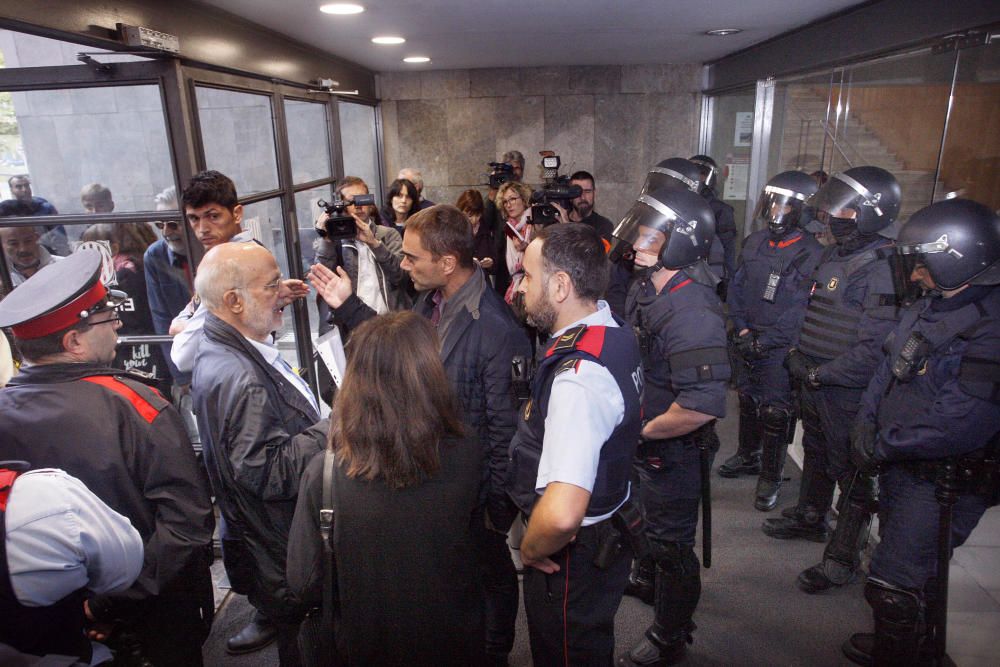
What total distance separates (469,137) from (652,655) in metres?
6.38

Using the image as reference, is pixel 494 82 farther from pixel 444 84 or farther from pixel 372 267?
pixel 372 267

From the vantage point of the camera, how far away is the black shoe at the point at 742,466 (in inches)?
165

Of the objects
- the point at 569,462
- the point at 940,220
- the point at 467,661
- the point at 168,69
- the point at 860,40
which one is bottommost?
the point at 467,661

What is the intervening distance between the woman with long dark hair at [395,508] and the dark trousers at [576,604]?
14.6 inches

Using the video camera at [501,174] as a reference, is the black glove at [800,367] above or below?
below

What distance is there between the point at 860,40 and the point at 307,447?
4.26 meters

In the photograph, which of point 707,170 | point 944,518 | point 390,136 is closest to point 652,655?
point 944,518

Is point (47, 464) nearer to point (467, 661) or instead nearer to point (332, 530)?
point (332, 530)

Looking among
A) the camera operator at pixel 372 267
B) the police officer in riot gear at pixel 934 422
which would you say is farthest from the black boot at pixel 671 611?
the camera operator at pixel 372 267

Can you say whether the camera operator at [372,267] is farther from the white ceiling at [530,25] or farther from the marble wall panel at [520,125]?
the marble wall panel at [520,125]

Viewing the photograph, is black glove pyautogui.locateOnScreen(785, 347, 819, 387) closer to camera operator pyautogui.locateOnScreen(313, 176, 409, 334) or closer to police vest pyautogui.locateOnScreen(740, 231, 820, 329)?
police vest pyautogui.locateOnScreen(740, 231, 820, 329)

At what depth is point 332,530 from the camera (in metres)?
1.46

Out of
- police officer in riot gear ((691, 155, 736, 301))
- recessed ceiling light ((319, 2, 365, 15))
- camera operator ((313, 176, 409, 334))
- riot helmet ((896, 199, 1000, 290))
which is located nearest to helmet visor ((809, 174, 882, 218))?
riot helmet ((896, 199, 1000, 290))

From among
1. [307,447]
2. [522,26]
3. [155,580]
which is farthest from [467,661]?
[522,26]
